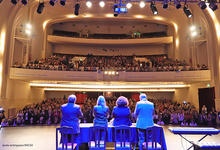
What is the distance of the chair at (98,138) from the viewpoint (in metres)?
3.61

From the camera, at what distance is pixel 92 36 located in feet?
69.8

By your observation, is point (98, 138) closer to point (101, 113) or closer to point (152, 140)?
point (101, 113)

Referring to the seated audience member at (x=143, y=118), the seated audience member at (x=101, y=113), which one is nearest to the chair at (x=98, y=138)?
the seated audience member at (x=101, y=113)

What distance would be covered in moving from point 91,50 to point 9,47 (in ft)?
→ 33.6

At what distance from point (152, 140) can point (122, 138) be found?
2.16 ft

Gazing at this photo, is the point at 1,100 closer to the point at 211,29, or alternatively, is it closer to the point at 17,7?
the point at 17,7

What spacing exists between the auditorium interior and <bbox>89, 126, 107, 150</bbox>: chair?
2.88m

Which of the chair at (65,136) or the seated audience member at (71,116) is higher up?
the seated audience member at (71,116)

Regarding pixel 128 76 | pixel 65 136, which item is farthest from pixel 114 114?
pixel 128 76

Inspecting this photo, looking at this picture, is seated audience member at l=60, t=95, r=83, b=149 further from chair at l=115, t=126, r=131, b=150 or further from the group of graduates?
chair at l=115, t=126, r=131, b=150

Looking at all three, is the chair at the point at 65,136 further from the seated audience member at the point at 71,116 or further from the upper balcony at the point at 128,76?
the upper balcony at the point at 128,76

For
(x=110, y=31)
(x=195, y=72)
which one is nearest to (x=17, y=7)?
(x=110, y=31)

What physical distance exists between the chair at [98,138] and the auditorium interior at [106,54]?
2.88 metres

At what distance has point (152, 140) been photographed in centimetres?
354
